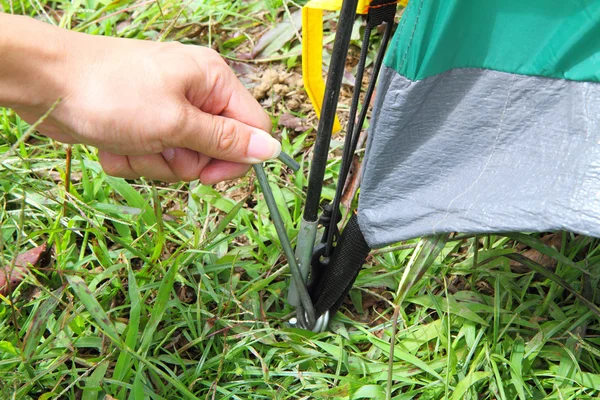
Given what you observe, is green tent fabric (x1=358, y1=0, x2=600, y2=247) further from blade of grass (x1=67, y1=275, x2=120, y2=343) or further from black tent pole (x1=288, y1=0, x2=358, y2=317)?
blade of grass (x1=67, y1=275, x2=120, y2=343)

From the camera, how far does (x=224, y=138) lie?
35.2 inches

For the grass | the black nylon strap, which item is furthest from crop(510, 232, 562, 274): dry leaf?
the black nylon strap

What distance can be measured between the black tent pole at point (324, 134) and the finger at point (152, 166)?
230 millimetres

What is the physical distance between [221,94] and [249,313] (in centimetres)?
44

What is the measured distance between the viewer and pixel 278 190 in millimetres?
Result: 1380

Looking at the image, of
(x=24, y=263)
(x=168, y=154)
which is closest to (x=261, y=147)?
(x=168, y=154)

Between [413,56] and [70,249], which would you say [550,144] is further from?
[70,249]

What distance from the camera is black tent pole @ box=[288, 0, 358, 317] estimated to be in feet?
2.78

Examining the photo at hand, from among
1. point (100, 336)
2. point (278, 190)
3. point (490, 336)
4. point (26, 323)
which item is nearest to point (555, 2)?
point (490, 336)

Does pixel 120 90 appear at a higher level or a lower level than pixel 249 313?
higher

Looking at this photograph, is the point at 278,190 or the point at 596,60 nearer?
the point at 596,60

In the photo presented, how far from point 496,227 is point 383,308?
49 cm

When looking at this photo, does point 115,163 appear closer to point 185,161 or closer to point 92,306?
point 185,161

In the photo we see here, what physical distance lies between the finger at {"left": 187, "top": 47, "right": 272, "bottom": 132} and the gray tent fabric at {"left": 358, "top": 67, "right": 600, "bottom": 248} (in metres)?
0.20
